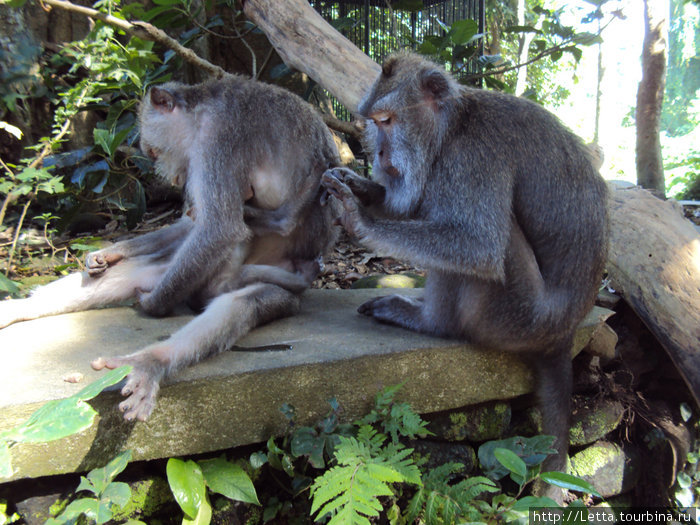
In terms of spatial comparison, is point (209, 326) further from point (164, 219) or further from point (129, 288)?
point (164, 219)

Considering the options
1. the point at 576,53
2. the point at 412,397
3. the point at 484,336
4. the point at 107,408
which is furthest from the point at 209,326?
the point at 576,53

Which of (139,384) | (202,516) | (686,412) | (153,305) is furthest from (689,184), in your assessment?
(139,384)

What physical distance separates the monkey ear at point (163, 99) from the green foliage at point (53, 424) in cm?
187

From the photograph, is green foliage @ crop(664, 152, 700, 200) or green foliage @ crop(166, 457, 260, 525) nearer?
green foliage @ crop(166, 457, 260, 525)

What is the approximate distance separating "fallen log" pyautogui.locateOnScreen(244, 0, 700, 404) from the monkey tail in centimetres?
98

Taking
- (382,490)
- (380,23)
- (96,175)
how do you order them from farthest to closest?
(380,23) → (96,175) → (382,490)

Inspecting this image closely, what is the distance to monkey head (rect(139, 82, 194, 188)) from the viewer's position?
3.01m

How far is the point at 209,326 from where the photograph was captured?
2.37 meters

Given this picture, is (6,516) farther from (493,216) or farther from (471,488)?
(493,216)

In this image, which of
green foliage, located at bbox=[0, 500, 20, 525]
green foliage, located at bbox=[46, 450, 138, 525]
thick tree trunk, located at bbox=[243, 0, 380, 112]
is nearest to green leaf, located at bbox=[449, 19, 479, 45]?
thick tree trunk, located at bbox=[243, 0, 380, 112]

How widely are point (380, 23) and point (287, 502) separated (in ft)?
21.3

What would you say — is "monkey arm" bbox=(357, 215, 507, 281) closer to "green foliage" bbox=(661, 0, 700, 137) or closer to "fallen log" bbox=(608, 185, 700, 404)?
"fallen log" bbox=(608, 185, 700, 404)

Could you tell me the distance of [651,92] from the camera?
8414mm

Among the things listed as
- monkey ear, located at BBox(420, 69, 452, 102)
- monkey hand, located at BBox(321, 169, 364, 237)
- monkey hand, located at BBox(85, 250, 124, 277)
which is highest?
monkey ear, located at BBox(420, 69, 452, 102)
